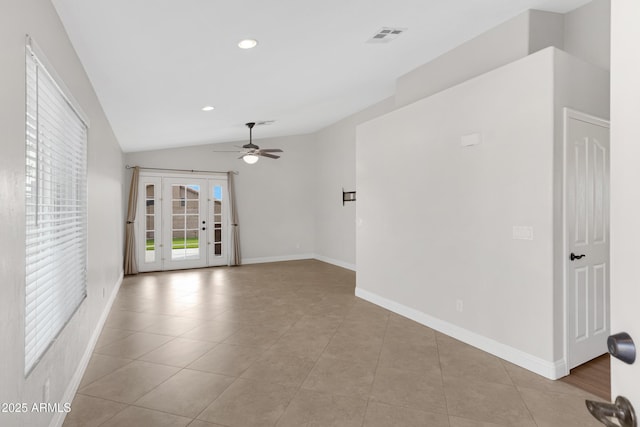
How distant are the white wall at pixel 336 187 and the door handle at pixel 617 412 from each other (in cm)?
676

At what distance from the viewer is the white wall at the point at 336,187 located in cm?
807

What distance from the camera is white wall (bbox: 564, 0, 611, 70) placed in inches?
140

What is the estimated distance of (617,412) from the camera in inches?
28.4

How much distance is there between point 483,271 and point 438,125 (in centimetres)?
172

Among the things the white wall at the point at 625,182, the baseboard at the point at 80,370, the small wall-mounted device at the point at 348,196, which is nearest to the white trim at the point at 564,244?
the white wall at the point at 625,182

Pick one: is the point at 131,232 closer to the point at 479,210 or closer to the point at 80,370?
the point at 80,370

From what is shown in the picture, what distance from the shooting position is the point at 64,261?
2.61 meters

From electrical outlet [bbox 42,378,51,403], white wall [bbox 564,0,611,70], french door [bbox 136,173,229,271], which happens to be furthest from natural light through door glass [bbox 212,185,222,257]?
white wall [bbox 564,0,611,70]

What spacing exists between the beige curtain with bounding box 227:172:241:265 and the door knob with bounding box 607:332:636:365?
8521mm

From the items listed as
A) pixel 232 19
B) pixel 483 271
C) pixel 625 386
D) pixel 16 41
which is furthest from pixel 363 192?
pixel 625 386

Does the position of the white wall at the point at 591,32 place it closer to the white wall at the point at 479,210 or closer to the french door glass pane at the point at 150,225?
the white wall at the point at 479,210

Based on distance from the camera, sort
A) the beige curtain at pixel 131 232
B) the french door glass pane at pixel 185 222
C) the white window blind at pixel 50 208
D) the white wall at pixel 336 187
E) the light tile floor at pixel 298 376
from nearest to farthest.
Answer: the white window blind at pixel 50 208 → the light tile floor at pixel 298 376 → the beige curtain at pixel 131 232 → the white wall at pixel 336 187 → the french door glass pane at pixel 185 222

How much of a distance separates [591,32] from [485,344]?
338cm

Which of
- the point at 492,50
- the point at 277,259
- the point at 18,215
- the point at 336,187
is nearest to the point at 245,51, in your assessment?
the point at 18,215
